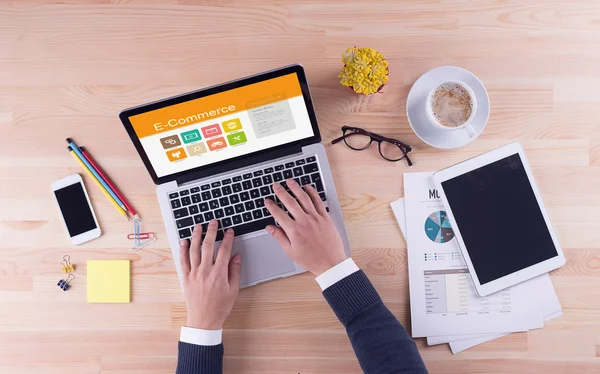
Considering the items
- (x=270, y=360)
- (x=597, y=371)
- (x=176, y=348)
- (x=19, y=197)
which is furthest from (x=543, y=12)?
(x=19, y=197)

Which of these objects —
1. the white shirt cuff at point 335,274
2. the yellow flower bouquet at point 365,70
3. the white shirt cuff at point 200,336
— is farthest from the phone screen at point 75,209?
the yellow flower bouquet at point 365,70

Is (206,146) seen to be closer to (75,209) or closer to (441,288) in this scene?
(75,209)

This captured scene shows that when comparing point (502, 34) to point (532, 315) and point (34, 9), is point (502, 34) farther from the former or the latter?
point (34, 9)

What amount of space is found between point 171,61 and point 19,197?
0.47 meters

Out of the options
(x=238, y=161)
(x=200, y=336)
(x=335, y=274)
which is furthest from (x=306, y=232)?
(x=200, y=336)

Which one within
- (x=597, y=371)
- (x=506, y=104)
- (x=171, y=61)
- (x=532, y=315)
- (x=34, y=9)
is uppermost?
(x=34, y=9)

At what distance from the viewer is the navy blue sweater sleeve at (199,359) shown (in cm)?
94

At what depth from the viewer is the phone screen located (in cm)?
102

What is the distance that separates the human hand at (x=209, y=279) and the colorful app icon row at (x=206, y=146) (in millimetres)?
153

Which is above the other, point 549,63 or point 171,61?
point 171,61

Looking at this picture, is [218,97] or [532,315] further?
[532,315]

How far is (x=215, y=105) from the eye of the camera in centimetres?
89

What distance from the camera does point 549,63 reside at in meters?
0.99

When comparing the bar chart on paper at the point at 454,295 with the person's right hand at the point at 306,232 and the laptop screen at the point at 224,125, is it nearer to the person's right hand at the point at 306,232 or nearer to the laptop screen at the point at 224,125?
the person's right hand at the point at 306,232
